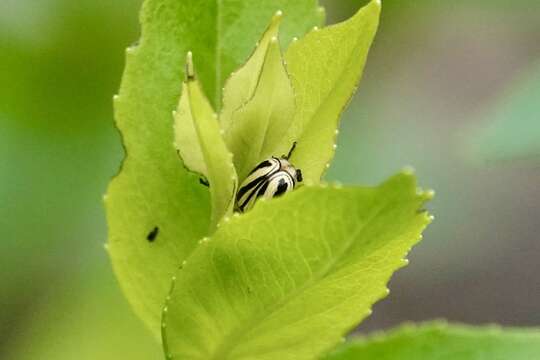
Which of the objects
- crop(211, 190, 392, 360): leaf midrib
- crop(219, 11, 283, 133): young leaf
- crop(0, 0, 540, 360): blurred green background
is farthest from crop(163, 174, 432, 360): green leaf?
crop(0, 0, 540, 360): blurred green background

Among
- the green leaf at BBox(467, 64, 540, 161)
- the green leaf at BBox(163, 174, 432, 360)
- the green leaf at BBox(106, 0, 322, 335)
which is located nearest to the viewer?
the green leaf at BBox(163, 174, 432, 360)

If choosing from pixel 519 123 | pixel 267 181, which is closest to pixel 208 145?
pixel 267 181

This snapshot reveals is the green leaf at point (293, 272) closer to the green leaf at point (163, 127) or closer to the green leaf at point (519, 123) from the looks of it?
the green leaf at point (163, 127)

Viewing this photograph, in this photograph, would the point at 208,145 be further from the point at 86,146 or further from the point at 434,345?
the point at 86,146

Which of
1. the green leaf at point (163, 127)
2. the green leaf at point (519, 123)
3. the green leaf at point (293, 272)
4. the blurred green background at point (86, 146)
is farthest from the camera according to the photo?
the blurred green background at point (86, 146)

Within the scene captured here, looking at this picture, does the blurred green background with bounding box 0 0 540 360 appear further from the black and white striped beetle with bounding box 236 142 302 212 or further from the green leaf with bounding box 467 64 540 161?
the black and white striped beetle with bounding box 236 142 302 212

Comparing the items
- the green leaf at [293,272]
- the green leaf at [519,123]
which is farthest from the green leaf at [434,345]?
the green leaf at [519,123]

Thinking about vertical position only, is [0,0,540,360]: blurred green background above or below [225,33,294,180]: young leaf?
above
